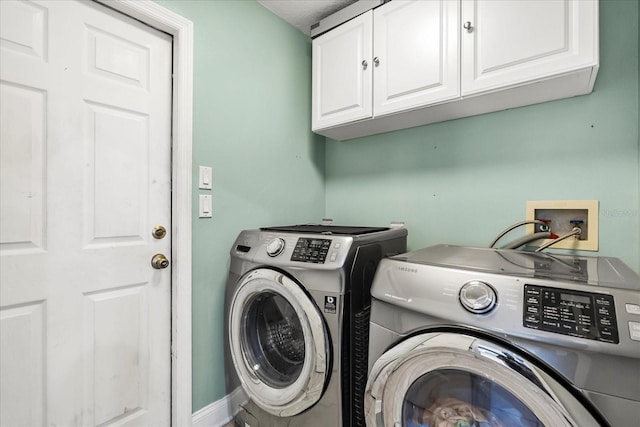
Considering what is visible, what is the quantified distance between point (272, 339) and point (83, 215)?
0.99 metres

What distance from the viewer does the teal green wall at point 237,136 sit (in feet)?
5.01

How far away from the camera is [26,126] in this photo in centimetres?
108

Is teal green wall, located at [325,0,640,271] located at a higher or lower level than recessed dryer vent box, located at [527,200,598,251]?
higher

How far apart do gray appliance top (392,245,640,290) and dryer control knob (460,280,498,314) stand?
2.6 inches

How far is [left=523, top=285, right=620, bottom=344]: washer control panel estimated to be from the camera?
2.24ft

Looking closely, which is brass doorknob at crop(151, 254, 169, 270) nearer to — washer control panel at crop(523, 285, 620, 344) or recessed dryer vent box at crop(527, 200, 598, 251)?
washer control panel at crop(523, 285, 620, 344)

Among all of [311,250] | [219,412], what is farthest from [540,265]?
[219,412]

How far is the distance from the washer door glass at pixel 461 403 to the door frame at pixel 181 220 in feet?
3.50

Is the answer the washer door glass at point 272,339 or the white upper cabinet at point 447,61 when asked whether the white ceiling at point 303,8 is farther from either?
the washer door glass at point 272,339

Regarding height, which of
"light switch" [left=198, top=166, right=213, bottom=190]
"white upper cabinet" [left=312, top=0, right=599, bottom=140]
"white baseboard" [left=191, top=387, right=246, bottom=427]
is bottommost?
"white baseboard" [left=191, top=387, right=246, bottom=427]

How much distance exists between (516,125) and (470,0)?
64 centimetres

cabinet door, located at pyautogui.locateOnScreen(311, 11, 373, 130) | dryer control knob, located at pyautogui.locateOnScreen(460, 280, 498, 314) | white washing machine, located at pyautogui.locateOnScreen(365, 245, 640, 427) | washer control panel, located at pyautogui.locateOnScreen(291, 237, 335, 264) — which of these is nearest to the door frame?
washer control panel, located at pyautogui.locateOnScreen(291, 237, 335, 264)

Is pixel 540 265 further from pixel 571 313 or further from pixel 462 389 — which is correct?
pixel 462 389

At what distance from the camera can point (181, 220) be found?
56.5 inches
